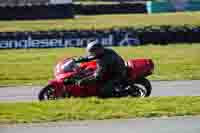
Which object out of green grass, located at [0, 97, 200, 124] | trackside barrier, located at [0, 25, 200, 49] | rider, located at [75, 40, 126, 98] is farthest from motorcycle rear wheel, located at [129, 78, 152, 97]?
trackside barrier, located at [0, 25, 200, 49]

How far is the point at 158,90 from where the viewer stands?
53.8ft

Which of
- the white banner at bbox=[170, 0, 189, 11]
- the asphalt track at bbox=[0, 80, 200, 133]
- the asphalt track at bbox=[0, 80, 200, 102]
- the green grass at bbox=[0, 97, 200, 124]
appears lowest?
the white banner at bbox=[170, 0, 189, 11]

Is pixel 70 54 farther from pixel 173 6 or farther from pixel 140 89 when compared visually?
pixel 173 6

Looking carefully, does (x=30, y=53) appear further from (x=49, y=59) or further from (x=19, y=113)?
(x=19, y=113)

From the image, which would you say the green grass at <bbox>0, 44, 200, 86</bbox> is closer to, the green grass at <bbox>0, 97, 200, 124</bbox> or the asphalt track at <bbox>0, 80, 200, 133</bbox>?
the green grass at <bbox>0, 97, 200, 124</bbox>

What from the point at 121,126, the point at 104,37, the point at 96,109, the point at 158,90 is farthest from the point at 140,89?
the point at 104,37

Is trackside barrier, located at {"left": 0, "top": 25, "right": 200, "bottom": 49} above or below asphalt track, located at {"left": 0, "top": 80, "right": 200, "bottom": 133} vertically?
below

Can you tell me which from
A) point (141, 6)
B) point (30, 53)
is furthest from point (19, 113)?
point (141, 6)

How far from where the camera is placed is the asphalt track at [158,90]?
50.2ft

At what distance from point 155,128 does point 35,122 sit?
6.27 feet

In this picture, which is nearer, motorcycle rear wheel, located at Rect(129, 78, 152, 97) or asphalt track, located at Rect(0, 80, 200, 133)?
asphalt track, located at Rect(0, 80, 200, 133)

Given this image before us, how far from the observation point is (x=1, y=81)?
20234 mm

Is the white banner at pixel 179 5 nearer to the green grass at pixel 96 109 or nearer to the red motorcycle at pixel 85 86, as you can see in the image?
the red motorcycle at pixel 85 86

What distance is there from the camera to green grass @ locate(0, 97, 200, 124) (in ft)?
35.1
